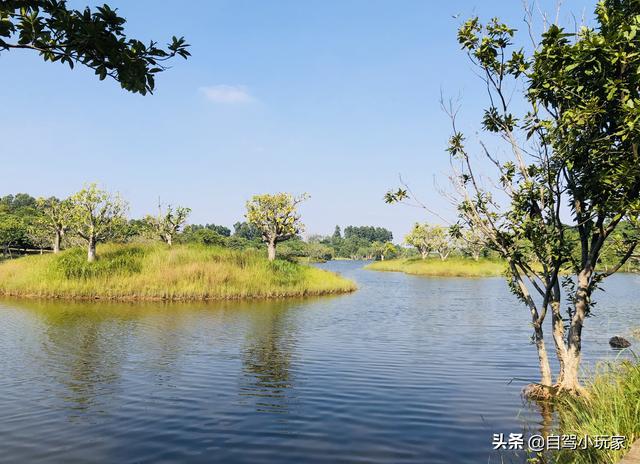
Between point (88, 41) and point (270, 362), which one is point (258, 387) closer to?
point (270, 362)

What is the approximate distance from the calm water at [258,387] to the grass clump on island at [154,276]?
302 inches

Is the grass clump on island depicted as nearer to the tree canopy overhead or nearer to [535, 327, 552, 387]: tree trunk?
[535, 327, 552, 387]: tree trunk

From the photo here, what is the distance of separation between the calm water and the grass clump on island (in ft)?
25.2

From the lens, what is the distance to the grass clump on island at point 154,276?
3428 cm

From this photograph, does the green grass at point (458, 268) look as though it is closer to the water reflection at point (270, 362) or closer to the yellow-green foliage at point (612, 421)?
the water reflection at point (270, 362)

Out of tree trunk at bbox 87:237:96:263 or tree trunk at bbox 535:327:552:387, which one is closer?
tree trunk at bbox 535:327:552:387

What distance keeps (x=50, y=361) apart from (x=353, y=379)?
991cm

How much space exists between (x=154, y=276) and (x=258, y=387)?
2485 centimetres

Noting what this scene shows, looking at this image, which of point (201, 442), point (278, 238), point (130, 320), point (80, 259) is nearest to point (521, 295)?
point (201, 442)

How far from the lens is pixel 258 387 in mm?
13164

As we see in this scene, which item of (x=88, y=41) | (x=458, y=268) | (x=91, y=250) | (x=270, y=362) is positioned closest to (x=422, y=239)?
(x=458, y=268)

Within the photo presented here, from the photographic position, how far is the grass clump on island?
112 feet

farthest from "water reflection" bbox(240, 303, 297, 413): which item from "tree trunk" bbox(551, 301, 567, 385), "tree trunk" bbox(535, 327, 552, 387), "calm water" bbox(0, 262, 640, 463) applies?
"tree trunk" bbox(551, 301, 567, 385)

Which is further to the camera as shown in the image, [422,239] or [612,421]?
[422,239]
